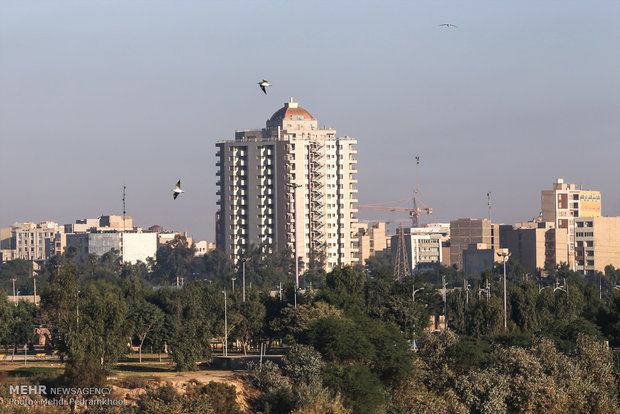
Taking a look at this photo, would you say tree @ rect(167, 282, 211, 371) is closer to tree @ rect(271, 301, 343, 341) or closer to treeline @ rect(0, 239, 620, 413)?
treeline @ rect(0, 239, 620, 413)

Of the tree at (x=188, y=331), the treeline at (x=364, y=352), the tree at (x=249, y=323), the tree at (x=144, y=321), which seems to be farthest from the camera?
the tree at (x=249, y=323)

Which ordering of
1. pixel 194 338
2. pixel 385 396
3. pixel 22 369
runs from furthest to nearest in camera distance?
1. pixel 194 338
2. pixel 22 369
3. pixel 385 396

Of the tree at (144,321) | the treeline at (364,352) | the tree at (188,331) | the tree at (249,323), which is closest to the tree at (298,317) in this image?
the treeline at (364,352)

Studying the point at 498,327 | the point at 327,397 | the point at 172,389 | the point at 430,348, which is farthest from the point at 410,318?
the point at 172,389

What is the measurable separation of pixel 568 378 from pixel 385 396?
1497 centimetres

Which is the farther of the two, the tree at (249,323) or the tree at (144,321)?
the tree at (249,323)

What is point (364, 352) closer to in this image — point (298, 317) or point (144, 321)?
point (298, 317)

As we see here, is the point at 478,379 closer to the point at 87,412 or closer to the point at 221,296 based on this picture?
the point at 87,412

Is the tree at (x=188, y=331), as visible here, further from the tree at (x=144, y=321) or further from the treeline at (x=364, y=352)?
the tree at (x=144, y=321)

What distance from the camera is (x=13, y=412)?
2304 inches

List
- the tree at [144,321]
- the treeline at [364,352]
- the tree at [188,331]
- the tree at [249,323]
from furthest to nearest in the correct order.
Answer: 1. the tree at [249,323]
2. the tree at [144,321]
3. the tree at [188,331]
4. the treeline at [364,352]

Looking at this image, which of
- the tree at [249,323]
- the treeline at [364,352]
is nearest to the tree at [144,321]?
the treeline at [364,352]

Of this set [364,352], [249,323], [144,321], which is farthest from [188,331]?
[364,352]

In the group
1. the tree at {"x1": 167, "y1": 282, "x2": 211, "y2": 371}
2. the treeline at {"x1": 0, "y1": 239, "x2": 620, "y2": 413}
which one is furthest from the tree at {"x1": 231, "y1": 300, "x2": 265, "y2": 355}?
the tree at {"x1": 167, "y1": 282, "x2": 211, "y2": 371}
